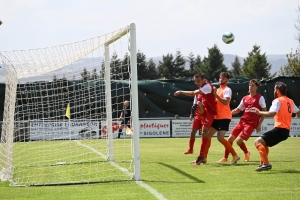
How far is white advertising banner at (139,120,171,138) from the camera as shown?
1061 inches

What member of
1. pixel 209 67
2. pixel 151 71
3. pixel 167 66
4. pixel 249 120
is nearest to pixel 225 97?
pixel 249 120

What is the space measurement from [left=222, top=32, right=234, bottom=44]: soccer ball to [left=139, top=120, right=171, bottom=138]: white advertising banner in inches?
426

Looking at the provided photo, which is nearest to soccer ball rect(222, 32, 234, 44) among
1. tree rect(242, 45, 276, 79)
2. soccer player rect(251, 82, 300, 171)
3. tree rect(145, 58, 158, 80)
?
soccer player rect(251, 82, 300, 171)

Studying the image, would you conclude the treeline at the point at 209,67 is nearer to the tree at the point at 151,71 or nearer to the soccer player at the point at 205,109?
the tree at the point at 151,71

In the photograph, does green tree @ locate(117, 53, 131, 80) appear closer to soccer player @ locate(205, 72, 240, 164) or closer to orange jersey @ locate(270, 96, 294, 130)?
soccer player @ locate(205, 72, 240, 164)

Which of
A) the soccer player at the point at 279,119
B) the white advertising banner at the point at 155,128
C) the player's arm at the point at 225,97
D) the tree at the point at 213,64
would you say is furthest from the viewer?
the tree at the point at 213,64

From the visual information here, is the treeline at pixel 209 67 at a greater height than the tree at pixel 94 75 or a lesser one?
greater

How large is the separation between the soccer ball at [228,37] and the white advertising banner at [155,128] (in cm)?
1082

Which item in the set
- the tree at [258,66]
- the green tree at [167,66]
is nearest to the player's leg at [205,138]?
the tree at [258,66]

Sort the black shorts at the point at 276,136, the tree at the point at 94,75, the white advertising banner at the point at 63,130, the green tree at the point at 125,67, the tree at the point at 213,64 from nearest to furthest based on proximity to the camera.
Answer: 1. the black shorts at the point at 276,136
2. the green tree at the point at 125,67
3. the tree at the point at 94,75
4. the white advertising banner at the point at 63,130
5. the tree at the point at 213,64

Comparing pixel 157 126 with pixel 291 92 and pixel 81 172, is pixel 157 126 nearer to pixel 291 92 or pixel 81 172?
pixel 291 92

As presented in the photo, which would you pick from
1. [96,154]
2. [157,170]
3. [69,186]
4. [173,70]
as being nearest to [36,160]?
[96,154]

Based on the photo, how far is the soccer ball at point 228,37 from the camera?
16656 mm

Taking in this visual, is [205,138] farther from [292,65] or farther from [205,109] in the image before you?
[292,65]
